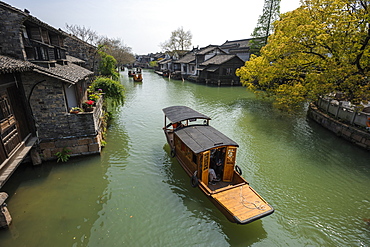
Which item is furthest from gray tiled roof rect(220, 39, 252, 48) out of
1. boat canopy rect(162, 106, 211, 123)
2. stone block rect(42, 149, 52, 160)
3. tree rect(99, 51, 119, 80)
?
stone block rect(42, 149, 52, 160)

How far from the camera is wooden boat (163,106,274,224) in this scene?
23.1 ft

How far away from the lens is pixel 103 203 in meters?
8.62

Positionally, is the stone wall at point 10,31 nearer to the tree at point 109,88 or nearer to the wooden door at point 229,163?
the tree at point 109,88

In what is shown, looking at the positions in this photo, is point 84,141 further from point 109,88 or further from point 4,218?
point 109,88

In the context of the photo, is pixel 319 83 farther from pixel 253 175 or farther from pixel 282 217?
pixel 282 217

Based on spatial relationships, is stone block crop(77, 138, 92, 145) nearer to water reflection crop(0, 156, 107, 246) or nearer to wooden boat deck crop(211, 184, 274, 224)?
water reflection crop(0, 156, 107, 246)

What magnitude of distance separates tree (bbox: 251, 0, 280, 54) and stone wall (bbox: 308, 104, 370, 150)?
1098 inches

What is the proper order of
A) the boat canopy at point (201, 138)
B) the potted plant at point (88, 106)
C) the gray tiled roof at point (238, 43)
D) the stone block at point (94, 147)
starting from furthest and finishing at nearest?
the gray tiled roof at point (238, 43) → the potted plant at point (88, 106) → the stone block at point (94, 147) → the boat canopy at point (201, 138)

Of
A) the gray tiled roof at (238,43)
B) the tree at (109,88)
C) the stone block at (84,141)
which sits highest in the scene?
the gray tiled roof at (238,43)

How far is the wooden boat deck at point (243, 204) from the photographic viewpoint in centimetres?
677

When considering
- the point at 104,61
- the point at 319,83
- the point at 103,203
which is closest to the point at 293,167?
the point at 319,83

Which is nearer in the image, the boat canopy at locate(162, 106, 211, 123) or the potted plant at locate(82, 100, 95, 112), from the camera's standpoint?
the boat canopy at locate(162, 106, 211, 123)

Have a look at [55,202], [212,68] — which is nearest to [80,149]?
[55,202]

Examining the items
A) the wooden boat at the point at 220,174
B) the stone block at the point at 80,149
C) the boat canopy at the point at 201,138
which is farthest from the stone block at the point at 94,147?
the boat canopy at the point at 201,138
